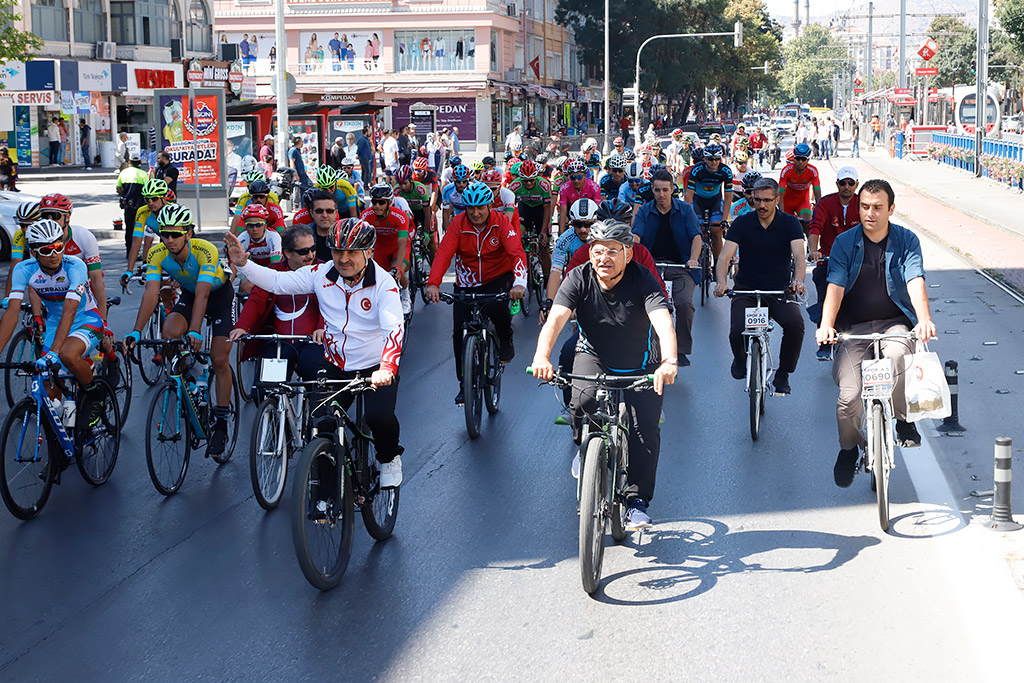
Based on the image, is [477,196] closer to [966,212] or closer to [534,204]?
[534,204]

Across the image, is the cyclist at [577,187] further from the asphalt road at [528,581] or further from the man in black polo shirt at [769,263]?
the asphalt road at [528,581]

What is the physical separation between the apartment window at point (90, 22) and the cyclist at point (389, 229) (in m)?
40.1

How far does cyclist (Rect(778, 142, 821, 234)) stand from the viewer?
15.7m

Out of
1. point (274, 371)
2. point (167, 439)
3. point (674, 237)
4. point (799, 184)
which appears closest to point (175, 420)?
point (167, 439)

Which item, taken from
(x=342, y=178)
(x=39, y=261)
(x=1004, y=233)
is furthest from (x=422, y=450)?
(x=1004, y=233)

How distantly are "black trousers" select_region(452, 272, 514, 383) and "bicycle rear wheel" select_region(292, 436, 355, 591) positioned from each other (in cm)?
365

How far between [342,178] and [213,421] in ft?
23.2

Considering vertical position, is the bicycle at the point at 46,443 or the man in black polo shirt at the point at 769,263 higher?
→ the man in black polo shirt at the point at 769,263

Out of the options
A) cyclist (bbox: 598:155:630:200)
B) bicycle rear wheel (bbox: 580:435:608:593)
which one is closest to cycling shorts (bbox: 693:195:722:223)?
cyclist (bbox: 598:155:630:200)

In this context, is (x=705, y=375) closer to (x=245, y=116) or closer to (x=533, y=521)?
(x=533, y=521)

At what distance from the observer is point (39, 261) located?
8.46 metres

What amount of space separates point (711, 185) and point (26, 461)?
32.5ft

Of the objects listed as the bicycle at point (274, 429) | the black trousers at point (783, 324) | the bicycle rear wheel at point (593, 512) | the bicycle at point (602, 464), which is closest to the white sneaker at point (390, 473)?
the bicycle at point (274, 429)

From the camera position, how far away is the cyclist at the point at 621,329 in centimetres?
643
